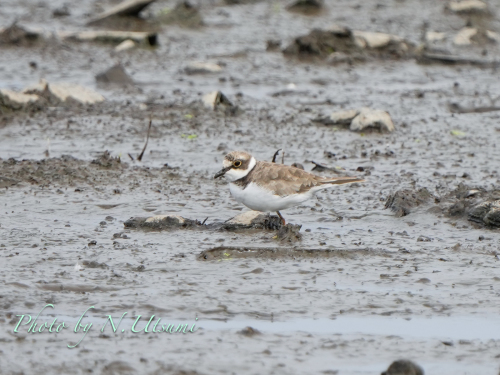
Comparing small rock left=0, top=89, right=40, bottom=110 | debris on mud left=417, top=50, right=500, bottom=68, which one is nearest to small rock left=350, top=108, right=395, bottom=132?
small rock left=0, top=89, right=40, bottom=110

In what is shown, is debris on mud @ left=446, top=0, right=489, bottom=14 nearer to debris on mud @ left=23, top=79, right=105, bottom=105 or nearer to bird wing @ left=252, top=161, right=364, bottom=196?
debris on mud @ left=23, top=79, right=105, bottom=105

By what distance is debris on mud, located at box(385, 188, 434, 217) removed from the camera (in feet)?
26.5

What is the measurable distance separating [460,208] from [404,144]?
2.73 metres

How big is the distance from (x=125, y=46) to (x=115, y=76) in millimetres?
2239

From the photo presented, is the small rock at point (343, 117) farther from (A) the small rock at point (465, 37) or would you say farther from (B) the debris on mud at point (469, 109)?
(A) the small rock at point (465, 37)

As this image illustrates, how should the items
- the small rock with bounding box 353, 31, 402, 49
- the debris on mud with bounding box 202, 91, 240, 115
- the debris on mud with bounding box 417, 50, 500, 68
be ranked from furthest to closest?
the small rock with bounding box 353, 31, 402, 49 < the debris on mud with bounding box 417, 50, 500, 68 < the debris on mud with bounding box 202, 91, 240, 115

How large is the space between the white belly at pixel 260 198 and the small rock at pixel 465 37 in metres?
9.58

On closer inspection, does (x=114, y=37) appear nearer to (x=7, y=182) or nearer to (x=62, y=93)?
(x=62, y=93)

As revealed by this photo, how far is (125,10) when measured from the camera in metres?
16.2

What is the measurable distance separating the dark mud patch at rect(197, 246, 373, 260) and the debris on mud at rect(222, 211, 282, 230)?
0.62 metres

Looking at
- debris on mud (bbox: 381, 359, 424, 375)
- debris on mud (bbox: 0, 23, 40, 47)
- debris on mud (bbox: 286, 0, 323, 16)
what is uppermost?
debris on mud (bbox: 381, 359, 424, 375)

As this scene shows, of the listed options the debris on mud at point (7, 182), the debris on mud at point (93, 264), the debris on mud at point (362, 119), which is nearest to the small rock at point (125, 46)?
the debris on mud at point (362, 119)

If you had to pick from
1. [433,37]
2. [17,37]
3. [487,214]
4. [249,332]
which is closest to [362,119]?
[487,214]

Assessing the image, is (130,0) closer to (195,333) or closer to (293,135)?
(293,135)
